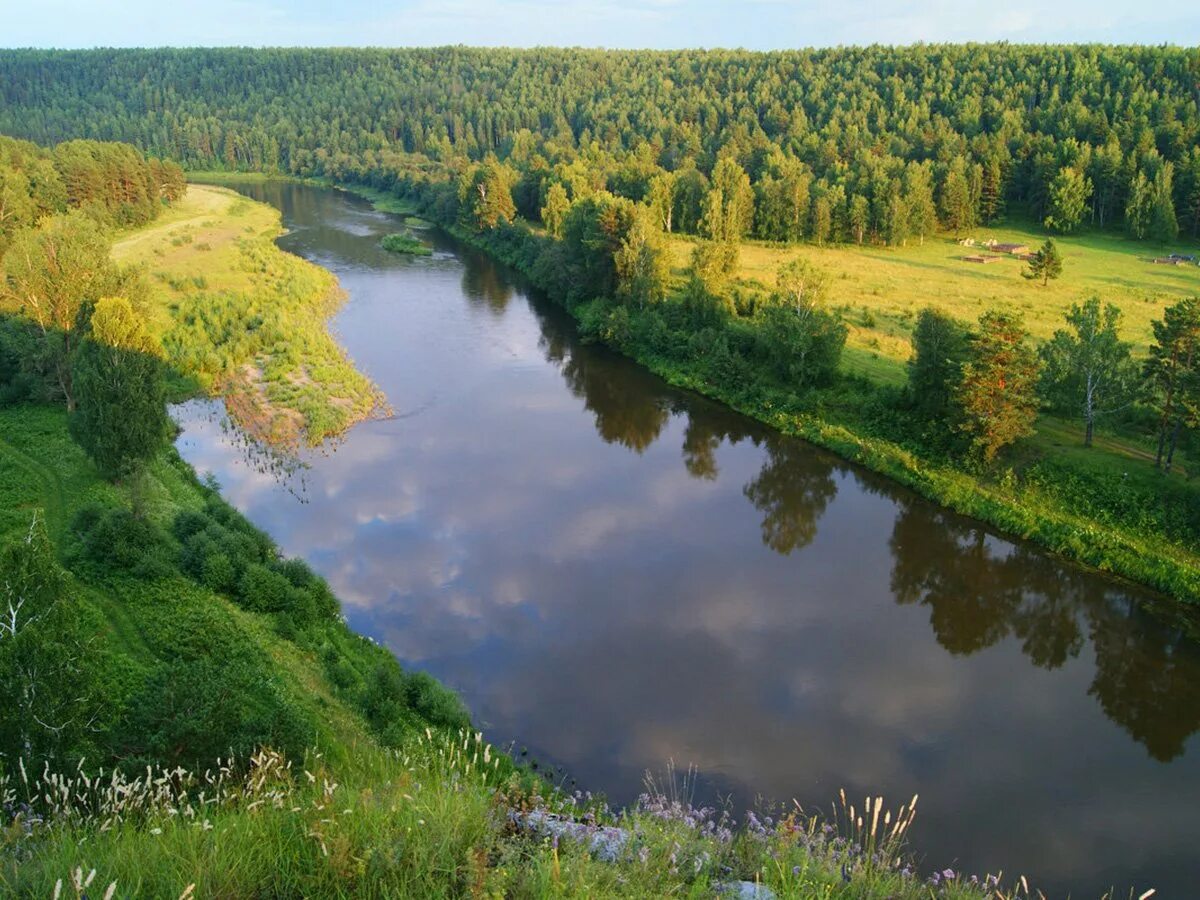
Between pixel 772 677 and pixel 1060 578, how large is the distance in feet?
36.0

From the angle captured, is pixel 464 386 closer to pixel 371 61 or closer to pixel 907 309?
pixel 907 309

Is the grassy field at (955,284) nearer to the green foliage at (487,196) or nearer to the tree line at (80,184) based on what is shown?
the green foliage at (487,196)

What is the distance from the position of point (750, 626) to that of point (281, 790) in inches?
626

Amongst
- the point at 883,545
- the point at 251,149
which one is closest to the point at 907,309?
the point at 883,545

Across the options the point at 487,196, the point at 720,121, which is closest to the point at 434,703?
the point at 487,196

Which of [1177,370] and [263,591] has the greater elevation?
[1177,370]

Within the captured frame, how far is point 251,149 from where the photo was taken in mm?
144125

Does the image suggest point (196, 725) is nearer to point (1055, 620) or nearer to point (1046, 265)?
point (1055, 620)

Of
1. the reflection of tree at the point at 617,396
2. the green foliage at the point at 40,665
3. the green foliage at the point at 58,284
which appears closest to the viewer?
the green foliage at the point at 40,665

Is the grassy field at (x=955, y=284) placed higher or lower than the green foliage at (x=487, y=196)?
lower

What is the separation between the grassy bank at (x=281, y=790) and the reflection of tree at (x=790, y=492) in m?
12.6

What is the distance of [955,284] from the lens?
5600 cm

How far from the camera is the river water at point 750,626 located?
17406 millimetres

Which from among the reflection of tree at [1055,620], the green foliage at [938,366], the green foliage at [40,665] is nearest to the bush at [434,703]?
the green foliage at [40,665]
